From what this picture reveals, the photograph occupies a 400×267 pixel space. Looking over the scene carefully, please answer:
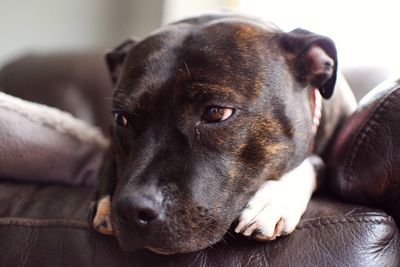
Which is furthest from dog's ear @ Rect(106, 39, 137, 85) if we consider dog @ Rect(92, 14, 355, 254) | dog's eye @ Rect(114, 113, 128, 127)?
dog's eye @ Rect(114, 113, 128, 127)

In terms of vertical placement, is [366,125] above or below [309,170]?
above

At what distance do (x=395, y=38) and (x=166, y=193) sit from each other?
5.61 ft

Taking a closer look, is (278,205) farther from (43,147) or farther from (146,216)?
(43,147)

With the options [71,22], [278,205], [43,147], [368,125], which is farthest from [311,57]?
[71,22]

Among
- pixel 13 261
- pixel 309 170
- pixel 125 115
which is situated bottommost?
pixel 13 261

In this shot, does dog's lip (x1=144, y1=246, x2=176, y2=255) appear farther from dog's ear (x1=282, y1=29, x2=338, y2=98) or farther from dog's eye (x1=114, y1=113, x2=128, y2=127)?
dog's ear (x1=282, y1=29, x2=338, y2=98)

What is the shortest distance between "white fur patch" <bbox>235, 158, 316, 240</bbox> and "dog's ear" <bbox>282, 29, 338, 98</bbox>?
0.27 m

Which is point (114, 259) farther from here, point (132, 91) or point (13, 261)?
point (132, 91)

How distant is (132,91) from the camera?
153cm

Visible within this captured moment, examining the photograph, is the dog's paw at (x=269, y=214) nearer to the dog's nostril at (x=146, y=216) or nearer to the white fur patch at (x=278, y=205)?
the white fur patch at (x=278, y=205)

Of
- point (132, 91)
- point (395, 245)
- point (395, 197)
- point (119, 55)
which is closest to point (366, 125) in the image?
point (395, 197)

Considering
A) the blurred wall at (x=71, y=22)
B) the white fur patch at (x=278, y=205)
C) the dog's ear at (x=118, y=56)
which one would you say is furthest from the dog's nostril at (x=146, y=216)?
the blurred wall at (x=71, y=22)

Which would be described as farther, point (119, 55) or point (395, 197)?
point (119, 55)

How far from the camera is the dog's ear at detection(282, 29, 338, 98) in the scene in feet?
5.36
